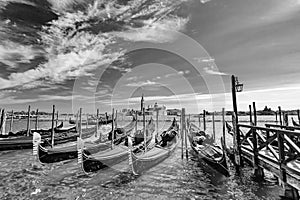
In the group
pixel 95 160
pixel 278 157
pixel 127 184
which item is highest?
pixel 278 157

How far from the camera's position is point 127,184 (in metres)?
6.31

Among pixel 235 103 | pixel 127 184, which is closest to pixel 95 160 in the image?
pixel 127 184

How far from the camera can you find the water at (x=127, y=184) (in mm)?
5465

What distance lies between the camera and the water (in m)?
5.46

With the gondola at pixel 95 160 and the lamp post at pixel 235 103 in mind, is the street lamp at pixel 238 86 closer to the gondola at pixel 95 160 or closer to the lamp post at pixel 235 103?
the lamp post at pixel 235 103

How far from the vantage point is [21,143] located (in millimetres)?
12742

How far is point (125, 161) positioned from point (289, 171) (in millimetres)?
6670

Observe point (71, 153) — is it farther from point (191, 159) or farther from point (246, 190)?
point (246, 190)

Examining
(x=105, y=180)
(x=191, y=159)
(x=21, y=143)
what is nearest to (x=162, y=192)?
(x=105, y=180)

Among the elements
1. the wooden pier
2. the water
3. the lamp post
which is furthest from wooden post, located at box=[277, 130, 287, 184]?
the lamp post

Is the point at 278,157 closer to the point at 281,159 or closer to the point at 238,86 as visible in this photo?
the point at 281,159

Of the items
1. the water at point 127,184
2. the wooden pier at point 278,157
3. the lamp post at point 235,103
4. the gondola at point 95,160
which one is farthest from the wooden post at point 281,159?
the gondola at point 95,160

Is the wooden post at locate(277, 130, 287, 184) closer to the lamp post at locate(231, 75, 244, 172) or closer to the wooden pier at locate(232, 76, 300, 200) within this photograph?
the wooden pier at locate(232, 76, 300, 200)

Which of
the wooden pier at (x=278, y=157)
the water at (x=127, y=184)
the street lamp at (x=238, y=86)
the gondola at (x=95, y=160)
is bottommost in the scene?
the water at (x=127, y=184)
